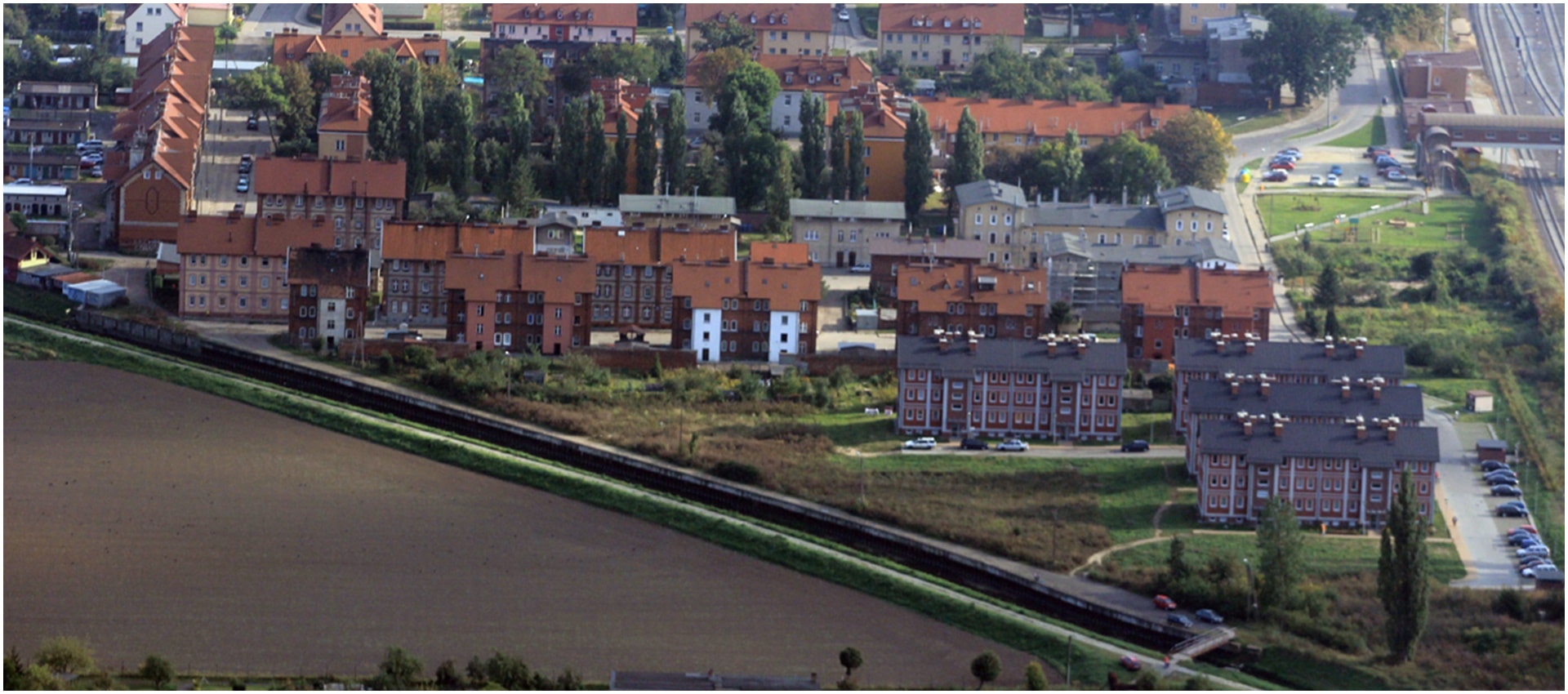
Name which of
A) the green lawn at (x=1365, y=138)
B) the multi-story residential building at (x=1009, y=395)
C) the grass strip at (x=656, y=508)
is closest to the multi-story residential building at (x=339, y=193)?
the grass strip at (x=656, y=508)

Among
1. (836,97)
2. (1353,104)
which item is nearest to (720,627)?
(836,97)

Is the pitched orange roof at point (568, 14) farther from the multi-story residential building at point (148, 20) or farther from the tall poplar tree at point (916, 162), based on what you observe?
the tall poplar tree at point (916, 162)

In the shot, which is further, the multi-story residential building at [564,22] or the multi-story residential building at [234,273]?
the multi-story residential building at [564,22]

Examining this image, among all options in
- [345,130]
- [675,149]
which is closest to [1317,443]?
[675,149]

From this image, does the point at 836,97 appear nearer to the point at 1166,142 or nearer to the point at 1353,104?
the point at 1166,142

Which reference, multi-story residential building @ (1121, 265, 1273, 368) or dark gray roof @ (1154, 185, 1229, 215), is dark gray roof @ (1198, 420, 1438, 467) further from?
dark gray roof @ (1154, 185, 1229, 215)

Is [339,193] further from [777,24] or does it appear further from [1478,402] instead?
[1478,402]

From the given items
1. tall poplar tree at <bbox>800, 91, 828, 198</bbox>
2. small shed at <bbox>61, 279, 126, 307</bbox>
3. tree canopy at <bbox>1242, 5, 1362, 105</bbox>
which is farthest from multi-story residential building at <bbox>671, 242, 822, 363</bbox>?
tree canopy at <bbox>1242, 5, 1362, 105</bbox>
